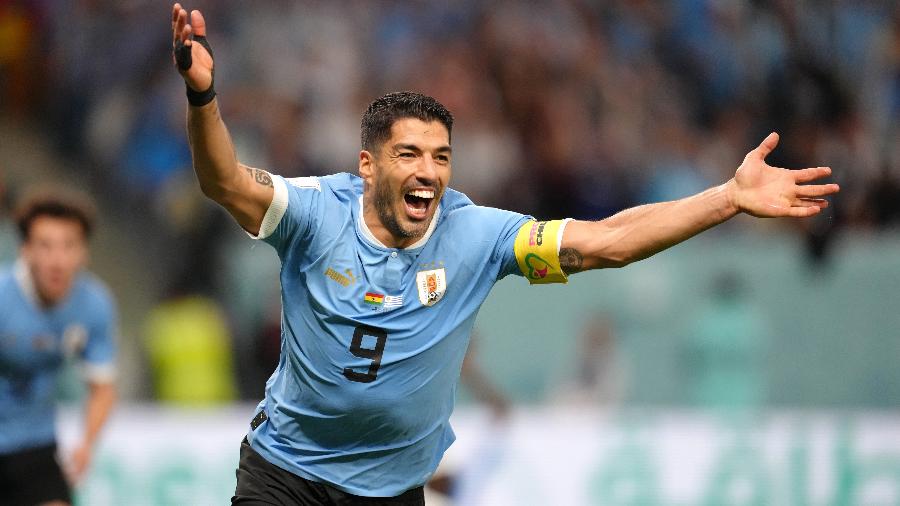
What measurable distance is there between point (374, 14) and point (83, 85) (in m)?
2.99

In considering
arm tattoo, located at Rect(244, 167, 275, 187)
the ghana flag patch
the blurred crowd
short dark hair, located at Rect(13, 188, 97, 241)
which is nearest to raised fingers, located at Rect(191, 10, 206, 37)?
arm tattoo, located at Rect(244, 167, 275, 187)

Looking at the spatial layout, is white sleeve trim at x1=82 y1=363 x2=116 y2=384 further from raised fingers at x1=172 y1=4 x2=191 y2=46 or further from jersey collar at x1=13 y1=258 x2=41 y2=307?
raised fingers at x1=172 y1=4 x2=191 y2=46

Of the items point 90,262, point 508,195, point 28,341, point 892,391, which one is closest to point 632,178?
point 508,195

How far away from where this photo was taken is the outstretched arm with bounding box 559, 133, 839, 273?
4664 millimetres

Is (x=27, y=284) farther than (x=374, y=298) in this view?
Yes

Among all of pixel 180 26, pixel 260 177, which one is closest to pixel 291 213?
pixel 260 177

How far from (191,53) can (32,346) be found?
347 cm

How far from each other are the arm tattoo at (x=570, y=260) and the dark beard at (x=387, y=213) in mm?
543

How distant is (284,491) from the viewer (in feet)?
16.5

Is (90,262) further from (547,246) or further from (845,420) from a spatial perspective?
(547,246)

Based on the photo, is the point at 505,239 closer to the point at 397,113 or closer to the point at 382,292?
the point at 382,292

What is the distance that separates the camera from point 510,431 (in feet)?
32.5

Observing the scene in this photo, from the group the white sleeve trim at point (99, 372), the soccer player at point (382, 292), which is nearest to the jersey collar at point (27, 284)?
the white sleeve trim at point (99, 372)

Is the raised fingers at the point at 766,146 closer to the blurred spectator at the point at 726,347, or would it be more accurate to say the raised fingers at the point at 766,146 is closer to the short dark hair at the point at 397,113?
the short dark hair at the point at 397,113
